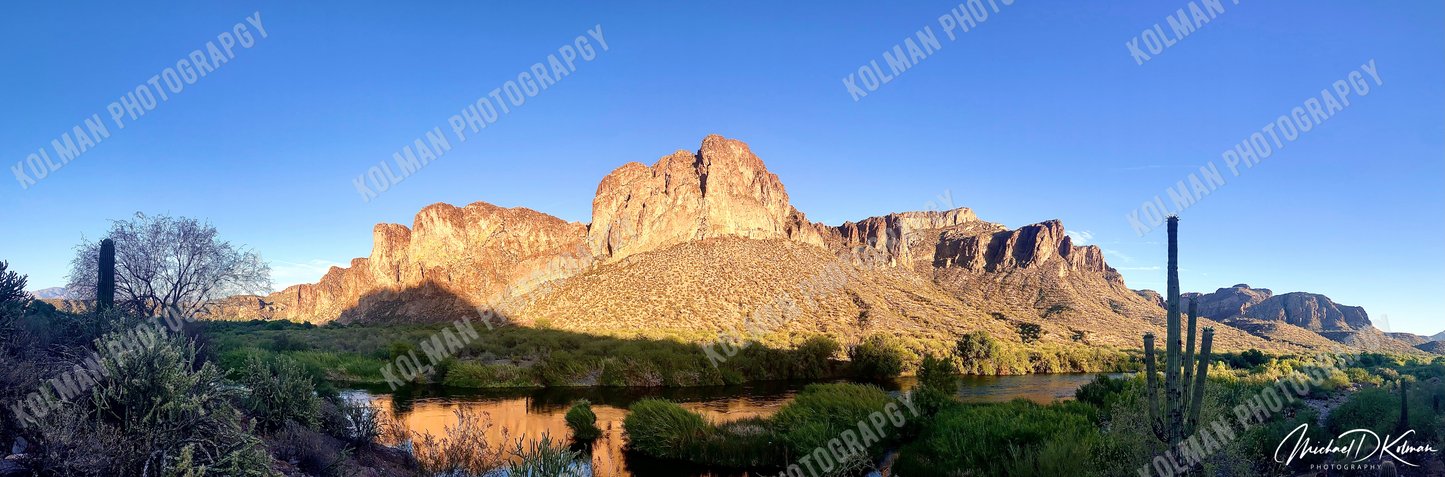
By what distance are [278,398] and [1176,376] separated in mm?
15026

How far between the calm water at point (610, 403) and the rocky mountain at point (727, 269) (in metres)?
14.7

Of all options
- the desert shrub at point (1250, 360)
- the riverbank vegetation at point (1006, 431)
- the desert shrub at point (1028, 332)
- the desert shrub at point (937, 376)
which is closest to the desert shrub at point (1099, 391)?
the riverbank vegetation at point (1006, 431)

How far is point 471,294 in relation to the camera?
8825 centimetres

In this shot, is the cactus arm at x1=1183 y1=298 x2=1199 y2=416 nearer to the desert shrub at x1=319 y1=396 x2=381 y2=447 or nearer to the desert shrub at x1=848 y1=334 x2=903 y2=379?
the desert shrub at x1=319 y1=396 x2=381 y2=447

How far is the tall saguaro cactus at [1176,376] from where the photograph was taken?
883cm

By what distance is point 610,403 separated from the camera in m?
23.2

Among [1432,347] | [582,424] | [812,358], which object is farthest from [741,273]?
[1432,347]

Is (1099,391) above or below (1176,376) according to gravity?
below

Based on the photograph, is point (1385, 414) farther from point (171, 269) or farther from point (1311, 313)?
point (1311, 313)

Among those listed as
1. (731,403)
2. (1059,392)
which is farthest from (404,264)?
(1059,392)

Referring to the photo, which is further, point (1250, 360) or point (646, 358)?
point (1250, 360)

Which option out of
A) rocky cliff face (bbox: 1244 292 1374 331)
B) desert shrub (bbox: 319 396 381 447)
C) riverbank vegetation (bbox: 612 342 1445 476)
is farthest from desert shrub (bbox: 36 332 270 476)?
rocky cliff face (bbox: 1244 292 1374 331)

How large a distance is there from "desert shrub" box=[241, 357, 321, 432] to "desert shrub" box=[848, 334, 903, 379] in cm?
2786

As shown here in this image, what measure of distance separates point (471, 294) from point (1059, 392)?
269 ft
